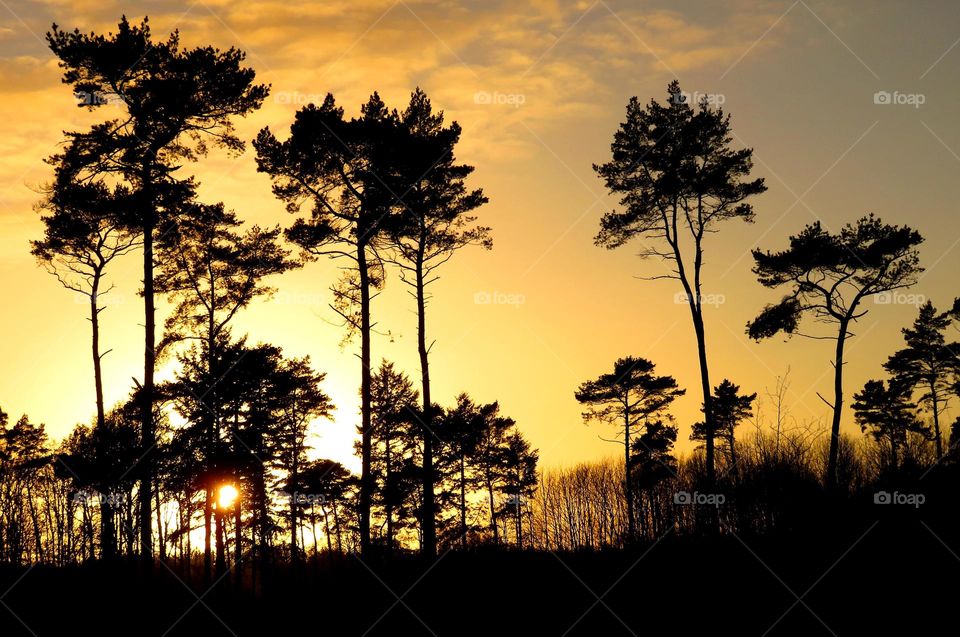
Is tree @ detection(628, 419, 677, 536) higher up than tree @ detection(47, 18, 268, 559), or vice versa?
tree @ detection(47, 18, 268, 559)

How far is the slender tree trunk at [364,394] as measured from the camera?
21547mm

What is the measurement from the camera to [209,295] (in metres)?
30.6

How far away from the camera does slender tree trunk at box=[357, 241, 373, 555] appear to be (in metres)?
21.5

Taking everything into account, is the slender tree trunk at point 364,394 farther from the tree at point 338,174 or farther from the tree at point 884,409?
the tree at point 884,409

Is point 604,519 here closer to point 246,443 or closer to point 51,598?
point 246,443

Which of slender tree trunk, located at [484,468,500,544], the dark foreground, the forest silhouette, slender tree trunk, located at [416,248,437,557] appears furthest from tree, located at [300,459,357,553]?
the dark foreground

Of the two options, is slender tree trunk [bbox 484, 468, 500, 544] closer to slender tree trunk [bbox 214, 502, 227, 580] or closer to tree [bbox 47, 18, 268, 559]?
slender tree trunk [bbox 214, 502, 227, 580]

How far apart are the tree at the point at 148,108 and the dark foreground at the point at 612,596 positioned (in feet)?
13.7

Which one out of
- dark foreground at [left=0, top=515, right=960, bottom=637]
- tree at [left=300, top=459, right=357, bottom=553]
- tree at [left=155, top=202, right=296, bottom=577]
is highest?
tree at [left=155, top=202, right=296, bottom=577]

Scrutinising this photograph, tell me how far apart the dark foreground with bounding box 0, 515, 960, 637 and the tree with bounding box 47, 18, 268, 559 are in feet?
13.7

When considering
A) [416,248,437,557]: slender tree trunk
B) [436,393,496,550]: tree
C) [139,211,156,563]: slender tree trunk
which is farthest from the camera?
[436,393,496,550]: tree

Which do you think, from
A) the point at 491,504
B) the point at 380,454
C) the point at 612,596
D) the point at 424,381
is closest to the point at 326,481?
the point at 380,454

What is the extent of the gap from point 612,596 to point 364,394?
37.1ft

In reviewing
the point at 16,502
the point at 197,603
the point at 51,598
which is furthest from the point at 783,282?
the point at 16,502
